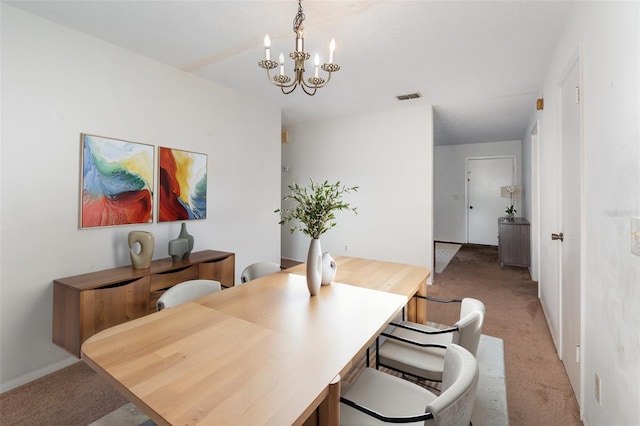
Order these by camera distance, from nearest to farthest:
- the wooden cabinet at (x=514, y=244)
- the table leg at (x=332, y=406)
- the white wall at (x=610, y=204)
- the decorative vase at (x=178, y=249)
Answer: the table leg at (x=332, y=406) → the white wall at (x=610, y=204) → the decorative vase at (x=178, y=249) → the wooden cabinet at (x=514, y=244)

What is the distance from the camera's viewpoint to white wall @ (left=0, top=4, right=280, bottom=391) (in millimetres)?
2143

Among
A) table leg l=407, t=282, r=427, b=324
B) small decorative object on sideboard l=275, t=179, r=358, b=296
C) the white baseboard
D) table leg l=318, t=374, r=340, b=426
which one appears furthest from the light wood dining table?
the white baseboard

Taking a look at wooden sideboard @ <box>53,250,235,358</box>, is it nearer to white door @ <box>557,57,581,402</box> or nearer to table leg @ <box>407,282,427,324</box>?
table leg @ <box>407,282,427,324</box>

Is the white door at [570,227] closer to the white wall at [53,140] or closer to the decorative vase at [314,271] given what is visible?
the decorative vase at [314,271]

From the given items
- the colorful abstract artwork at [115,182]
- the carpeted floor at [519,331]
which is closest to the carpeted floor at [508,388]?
the carpeted floor at [519,331]

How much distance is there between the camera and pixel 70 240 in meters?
2.44

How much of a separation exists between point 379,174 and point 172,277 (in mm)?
3426

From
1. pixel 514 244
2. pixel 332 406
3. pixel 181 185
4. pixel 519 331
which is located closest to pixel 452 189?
pixel 514 244

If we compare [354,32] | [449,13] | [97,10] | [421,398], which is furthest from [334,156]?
[421,398]

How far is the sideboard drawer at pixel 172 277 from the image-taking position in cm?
255

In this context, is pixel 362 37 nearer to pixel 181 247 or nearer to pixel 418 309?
pixel 418 309

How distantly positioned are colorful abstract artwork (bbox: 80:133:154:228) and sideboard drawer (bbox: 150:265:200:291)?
0.65 metres

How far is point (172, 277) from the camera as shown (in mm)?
2678

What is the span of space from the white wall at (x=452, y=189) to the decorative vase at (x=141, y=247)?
717 cm
